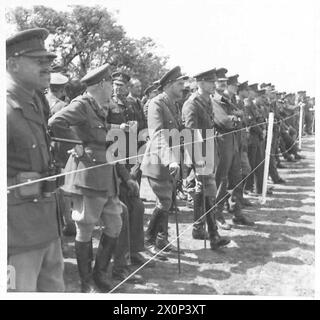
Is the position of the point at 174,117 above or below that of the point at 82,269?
above

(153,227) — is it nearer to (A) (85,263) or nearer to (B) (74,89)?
(A) (85,263)

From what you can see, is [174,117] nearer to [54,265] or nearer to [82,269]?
[82,269]

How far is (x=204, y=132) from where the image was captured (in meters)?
6.06

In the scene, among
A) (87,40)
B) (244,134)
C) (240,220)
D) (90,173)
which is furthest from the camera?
(87,40)

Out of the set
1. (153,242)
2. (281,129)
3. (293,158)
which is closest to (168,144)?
(153,242)

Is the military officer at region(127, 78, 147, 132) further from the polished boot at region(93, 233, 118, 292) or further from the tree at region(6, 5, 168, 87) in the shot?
the polished boot at region(93, 233, 118, 292)

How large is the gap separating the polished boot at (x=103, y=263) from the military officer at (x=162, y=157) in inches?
39.1

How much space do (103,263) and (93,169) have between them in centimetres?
103

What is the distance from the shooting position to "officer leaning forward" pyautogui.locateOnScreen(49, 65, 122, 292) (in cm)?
408

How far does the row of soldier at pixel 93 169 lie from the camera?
290cm

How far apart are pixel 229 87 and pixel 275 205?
2.61 meters

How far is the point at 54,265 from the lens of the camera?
318cm

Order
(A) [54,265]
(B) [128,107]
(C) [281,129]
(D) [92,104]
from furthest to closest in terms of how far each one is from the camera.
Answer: (C) [281,129]
(B) [128,107]
(D) [92,104]
(A) [54,265]

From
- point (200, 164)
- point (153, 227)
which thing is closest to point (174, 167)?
point (200, 164)
